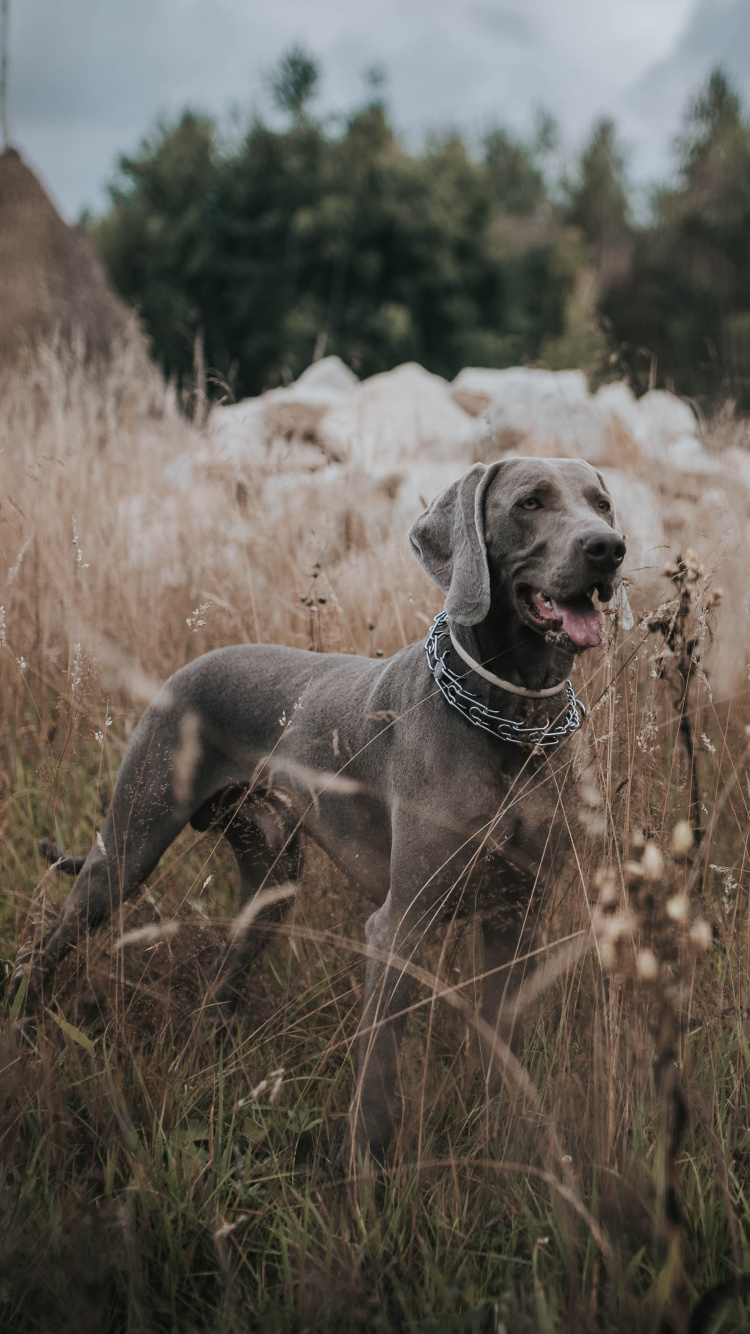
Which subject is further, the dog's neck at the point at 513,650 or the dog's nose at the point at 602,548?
the dog's neck at the point at 513,650

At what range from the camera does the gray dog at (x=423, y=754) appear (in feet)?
5.90

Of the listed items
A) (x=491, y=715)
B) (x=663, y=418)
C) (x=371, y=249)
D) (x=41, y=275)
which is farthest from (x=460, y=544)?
(x=371, y=249)

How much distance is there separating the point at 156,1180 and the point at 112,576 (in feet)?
8.55

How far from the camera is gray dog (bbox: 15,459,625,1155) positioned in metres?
1.80

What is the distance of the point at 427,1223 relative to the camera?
1604mm

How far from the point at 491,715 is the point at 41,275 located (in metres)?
10.9

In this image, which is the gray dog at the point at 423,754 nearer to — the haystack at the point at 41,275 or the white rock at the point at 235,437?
the white rock at the point at 235,437

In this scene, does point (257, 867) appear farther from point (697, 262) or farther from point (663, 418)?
point (697, 262)

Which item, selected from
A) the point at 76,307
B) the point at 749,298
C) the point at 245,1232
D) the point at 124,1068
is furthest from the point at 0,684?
the point at 749,298

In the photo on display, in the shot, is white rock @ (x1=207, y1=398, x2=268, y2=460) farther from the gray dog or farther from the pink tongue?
the pink tongue

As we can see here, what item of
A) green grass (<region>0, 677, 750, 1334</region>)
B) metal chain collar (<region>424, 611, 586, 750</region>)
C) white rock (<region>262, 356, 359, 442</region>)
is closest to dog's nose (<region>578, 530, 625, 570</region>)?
metal chain collar (<region>424, 611, 586, 750</region>)

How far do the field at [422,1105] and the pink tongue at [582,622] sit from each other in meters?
0.14

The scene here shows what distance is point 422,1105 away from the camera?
158 centimetres

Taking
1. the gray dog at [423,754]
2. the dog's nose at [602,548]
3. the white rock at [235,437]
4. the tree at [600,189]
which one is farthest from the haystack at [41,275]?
the tree at [600,189]
